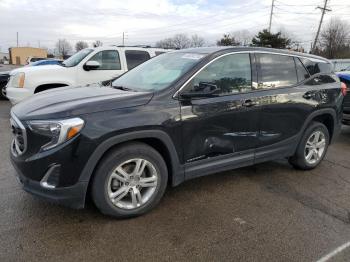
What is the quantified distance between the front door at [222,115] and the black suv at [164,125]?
12mm

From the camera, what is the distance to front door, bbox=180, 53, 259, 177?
3.84 m

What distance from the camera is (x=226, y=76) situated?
422 cm

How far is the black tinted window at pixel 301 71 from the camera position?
4977mm

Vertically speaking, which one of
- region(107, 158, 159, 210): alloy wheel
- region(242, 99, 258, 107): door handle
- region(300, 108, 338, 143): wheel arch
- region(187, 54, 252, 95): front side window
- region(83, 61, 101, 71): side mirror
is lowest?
region(107, 158, 159, 210): alloy wheel

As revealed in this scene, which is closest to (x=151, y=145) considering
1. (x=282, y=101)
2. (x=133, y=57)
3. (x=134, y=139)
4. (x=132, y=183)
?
(x=134, y=139)

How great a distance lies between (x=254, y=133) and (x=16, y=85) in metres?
6.01

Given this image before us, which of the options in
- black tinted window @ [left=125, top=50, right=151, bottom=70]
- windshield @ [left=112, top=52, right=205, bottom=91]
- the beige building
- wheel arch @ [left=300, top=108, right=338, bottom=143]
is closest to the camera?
windshield @ [left=112, top=52, right=205, bottom=91]

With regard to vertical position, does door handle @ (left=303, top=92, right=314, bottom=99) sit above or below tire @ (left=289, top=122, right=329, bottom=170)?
above

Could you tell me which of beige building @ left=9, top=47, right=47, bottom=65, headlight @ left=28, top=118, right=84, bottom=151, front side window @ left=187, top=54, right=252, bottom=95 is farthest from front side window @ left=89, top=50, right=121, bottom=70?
beige building @ left=9, top=47, right=47, bottom=65

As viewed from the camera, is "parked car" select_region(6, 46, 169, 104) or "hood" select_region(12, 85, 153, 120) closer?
"hood" select_region(12, 85, 153, 120)

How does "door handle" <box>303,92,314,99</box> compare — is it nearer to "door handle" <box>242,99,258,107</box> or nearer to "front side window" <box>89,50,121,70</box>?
"door handle" <box>242,99,258,107</box>

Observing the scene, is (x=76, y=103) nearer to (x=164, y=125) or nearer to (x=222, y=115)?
(x=164, y=125)

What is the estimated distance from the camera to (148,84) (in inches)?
163

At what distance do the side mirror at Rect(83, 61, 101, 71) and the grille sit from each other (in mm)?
4797
